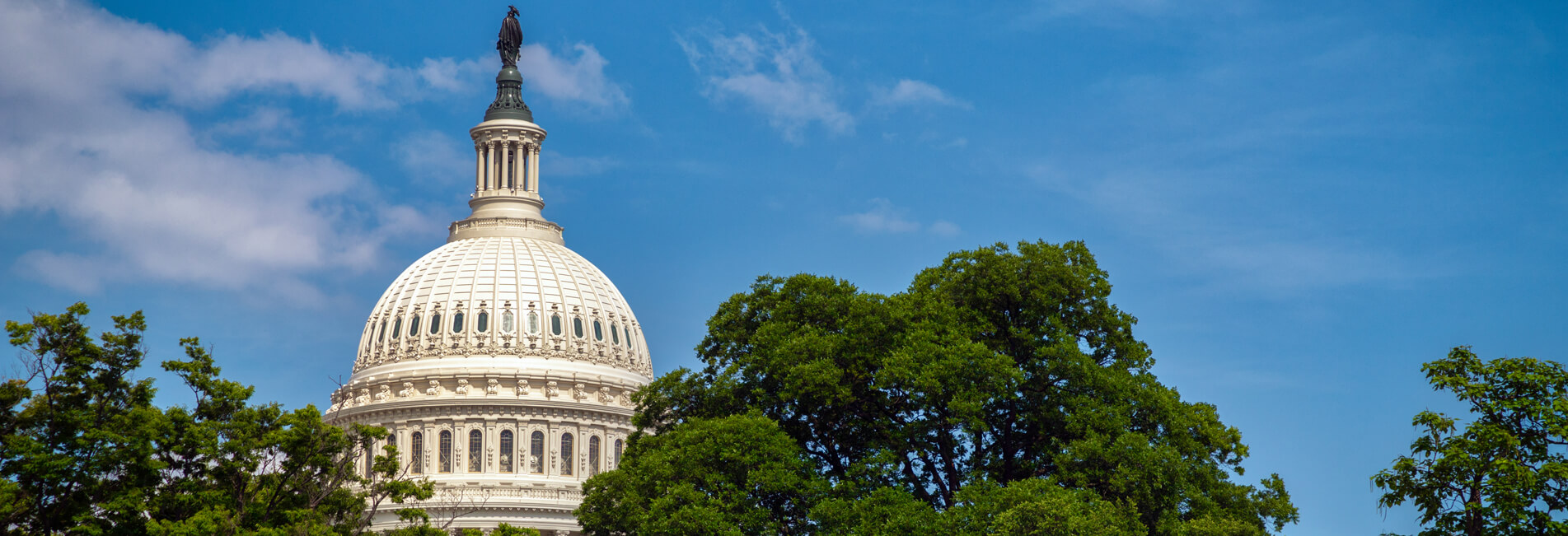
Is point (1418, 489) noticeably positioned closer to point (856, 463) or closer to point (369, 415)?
point (856, 463)

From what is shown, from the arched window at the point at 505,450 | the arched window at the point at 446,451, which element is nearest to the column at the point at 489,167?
the arched window at the point at 505,450

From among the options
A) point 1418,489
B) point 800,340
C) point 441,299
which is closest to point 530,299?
point 441,299

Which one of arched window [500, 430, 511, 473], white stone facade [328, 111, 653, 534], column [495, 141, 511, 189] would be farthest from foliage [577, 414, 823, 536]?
column [495, 141, 511, 189]

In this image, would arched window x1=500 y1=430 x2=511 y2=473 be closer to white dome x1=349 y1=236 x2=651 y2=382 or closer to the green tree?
white dome x1=349 y1=236 x2=651 y2=382

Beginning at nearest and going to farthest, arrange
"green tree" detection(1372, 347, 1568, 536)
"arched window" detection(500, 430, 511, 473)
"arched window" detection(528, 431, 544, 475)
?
"green tree" detection(1372, 347, 1568, 536)
"arched window" detection(500, 430, 511, 473)
"arched window" detection(528, 431, 544, 475)

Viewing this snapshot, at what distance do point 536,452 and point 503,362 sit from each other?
6790 millimetres

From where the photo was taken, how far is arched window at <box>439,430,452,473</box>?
5192 inches

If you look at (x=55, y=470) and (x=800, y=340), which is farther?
(x=800, y=340)

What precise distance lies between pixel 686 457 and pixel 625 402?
263 ft

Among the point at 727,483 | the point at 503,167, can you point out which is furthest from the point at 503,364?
the point at 727,483

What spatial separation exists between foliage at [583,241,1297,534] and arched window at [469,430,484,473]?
69.3 meters

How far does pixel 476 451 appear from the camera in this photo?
13312 cm

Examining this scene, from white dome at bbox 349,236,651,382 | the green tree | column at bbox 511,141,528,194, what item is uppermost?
column at bbox 511,141,528,194

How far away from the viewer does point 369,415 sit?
440ft
